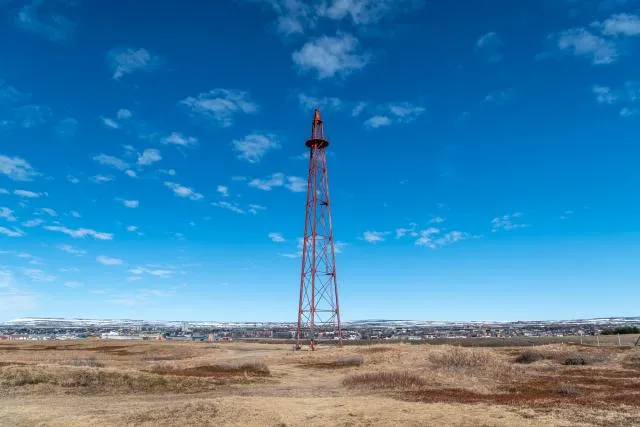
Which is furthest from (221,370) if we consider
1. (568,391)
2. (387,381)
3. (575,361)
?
(575,361)

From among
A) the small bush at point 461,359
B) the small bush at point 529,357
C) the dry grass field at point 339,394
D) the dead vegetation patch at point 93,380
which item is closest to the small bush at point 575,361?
the dry grass field at point 339,394

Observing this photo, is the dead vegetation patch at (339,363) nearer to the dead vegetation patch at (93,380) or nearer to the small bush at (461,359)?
the small bush at (461,359)

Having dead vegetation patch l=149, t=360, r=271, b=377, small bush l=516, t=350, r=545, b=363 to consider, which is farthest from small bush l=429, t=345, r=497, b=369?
dead vegetation patch l=149, t=360, r=271, b=377

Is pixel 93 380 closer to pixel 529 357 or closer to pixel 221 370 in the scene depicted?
pixel 221 370

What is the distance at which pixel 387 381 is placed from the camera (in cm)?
2655

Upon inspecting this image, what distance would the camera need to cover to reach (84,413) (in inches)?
763

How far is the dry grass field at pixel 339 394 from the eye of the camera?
57.6 ft

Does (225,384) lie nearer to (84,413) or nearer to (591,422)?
(84,413)

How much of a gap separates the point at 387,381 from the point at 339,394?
328 cm

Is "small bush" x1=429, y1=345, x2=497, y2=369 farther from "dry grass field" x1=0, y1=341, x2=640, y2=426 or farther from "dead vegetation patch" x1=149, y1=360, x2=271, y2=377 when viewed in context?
"dead vegetation patch" x1=149, y1=360, x2=271, y2=377

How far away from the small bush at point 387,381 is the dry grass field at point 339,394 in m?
0.07

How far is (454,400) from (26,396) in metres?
19.9

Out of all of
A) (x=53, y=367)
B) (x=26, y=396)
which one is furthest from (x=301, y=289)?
(x=26, y=396)

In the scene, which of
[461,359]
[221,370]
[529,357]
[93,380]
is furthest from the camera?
[529,357]
